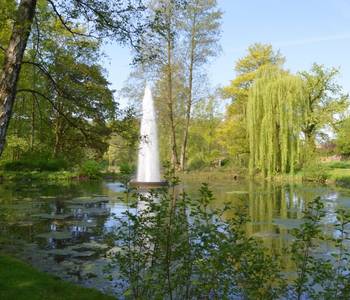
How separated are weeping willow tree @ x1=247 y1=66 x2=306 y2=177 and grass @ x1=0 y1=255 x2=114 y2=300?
74.1 ft

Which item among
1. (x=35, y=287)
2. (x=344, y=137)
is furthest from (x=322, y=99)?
(x=35, y=287)

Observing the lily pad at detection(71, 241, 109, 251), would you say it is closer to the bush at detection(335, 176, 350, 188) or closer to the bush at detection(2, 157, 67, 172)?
the bush at detection(335, 176, 350, 188)

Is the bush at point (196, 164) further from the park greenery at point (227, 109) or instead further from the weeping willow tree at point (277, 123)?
the weeping willow tree at point (277, 123)

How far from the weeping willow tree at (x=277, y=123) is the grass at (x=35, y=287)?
22583 millimetres

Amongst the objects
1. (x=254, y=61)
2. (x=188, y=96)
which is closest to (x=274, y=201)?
(x=188, y=96)

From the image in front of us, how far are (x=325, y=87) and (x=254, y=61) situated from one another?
666 cm

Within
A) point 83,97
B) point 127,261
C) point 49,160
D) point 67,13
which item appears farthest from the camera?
point 49,160

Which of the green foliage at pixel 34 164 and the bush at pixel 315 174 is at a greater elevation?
the green foliage at pixel 34 164

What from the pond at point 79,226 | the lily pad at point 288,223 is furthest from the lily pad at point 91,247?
the lily pad at point 288,223

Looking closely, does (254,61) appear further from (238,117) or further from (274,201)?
(274,201)

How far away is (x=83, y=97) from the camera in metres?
6.22

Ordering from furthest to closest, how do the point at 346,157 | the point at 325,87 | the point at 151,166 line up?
the point at 346,157
the point at 325,87
the point at 151,166

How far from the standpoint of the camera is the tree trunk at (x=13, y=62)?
14.1 ft

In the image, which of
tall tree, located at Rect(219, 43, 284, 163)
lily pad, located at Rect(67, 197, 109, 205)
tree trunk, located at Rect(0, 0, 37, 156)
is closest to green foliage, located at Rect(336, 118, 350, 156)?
tall tree, located at Rect(219, 43, 284, 163)
